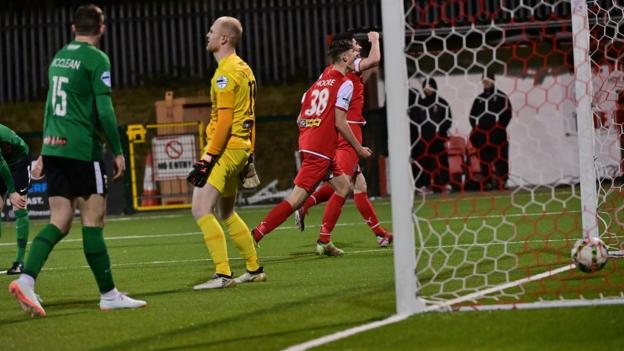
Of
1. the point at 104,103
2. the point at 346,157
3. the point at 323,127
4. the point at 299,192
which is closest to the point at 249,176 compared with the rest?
the point at 299,192

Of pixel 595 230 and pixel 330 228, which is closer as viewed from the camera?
pixel 595 230

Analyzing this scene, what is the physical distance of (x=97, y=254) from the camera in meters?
7.04

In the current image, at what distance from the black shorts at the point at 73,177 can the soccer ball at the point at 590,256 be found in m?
3.01

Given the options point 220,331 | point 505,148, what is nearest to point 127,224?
point 505,148

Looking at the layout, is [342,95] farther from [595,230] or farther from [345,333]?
[345,333]

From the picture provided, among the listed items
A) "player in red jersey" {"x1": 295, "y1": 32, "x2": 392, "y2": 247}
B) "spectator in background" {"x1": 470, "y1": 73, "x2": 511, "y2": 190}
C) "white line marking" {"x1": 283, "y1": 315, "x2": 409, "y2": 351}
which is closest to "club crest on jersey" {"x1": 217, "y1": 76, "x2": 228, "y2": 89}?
"white line marking" {"x1": 283, "y1": 315, "x2": 409, "y2": 351}

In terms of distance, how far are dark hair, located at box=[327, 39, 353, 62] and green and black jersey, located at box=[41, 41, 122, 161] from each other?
3112mm

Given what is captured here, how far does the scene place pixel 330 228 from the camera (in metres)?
10.2

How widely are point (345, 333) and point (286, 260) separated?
427cm

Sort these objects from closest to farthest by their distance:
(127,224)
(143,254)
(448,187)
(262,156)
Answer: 1. (143,254)
2. (127,224)
3. (448,187)
4. (262,156)

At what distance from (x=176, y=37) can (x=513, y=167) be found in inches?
316

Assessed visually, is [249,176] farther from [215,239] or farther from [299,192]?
[299,192]

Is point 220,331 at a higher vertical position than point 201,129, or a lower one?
lower

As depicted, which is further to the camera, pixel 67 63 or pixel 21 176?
pixel 21 176
